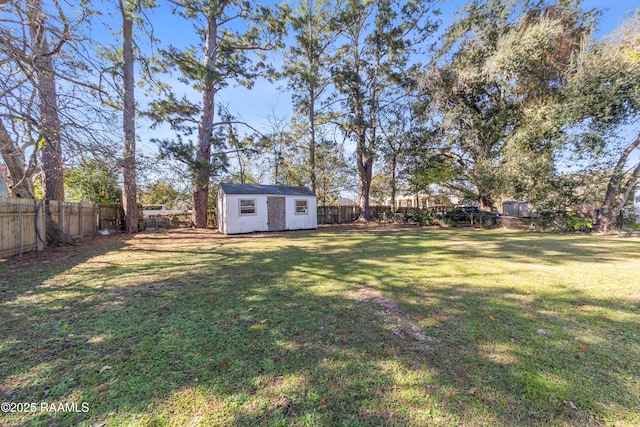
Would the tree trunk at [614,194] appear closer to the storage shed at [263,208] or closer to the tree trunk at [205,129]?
the storage shed at [263,208]

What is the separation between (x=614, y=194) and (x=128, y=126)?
20.8 metres

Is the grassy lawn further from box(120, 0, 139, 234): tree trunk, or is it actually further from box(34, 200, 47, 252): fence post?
box(120, 0, 139, 234): tree trunk

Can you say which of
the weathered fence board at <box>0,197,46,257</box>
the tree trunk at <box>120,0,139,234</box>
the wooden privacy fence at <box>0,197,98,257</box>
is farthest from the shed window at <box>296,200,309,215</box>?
the weathered fence board at <box>0,197,46,257</box>

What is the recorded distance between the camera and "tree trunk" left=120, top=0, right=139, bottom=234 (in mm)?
5672

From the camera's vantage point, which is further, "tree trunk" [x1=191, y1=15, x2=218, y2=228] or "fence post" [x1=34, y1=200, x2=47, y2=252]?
"tree trunk" [x1=191, y1=15, x2=218, y2=228]

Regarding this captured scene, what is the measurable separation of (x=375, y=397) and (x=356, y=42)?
21.1 metres

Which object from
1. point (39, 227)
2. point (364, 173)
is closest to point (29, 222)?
point (39, 227)

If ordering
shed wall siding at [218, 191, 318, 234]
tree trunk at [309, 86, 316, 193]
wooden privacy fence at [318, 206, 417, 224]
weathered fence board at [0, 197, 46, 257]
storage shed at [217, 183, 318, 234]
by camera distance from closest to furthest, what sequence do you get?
weathered fence board at [0, 197, 46, 257], shed wall siding at [218, 191, 318, 234], storage shed at [217, 183, 318, 234], tree trunk at [309, 86, 316, 193], wooden privacy fence at [318, 206, 417, 224]

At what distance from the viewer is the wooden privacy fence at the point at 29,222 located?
5.66 meters

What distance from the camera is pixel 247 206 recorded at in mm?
12195

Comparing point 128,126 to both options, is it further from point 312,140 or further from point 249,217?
point 312,140

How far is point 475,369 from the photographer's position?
2.00 m

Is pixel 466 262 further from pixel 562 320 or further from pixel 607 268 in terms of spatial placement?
pixel 562 320

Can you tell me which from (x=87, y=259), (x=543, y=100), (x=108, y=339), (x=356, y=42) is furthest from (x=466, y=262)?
(x=356, y=42)
